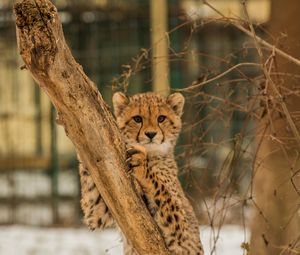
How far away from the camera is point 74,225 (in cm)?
832

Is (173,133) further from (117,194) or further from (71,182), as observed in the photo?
(71,182)

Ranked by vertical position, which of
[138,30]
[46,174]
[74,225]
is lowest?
[74,225]

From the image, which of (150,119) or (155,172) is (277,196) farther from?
(155,172)

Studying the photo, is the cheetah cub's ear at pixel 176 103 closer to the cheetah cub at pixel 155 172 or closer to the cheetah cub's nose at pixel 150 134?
the cheetah cub at pixel 155 172

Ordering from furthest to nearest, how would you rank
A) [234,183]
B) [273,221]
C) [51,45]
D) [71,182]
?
[71,182], [273,221], [234,183], [51,45]

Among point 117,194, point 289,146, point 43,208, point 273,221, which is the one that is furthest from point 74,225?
point 117,194

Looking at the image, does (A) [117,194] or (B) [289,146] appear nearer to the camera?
(A) [117,194]

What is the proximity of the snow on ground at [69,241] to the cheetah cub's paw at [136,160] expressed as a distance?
3.42 m

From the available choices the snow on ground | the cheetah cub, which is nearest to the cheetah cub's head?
the cheetah cub

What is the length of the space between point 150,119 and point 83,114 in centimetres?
91

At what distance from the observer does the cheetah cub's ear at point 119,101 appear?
159 inches

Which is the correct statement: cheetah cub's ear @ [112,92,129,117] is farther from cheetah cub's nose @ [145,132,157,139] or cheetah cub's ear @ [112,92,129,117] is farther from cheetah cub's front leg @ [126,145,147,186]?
cheetah cub's front leg @ [126,145,147,186]

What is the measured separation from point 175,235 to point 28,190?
4.95m

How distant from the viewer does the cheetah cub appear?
3.65 m
